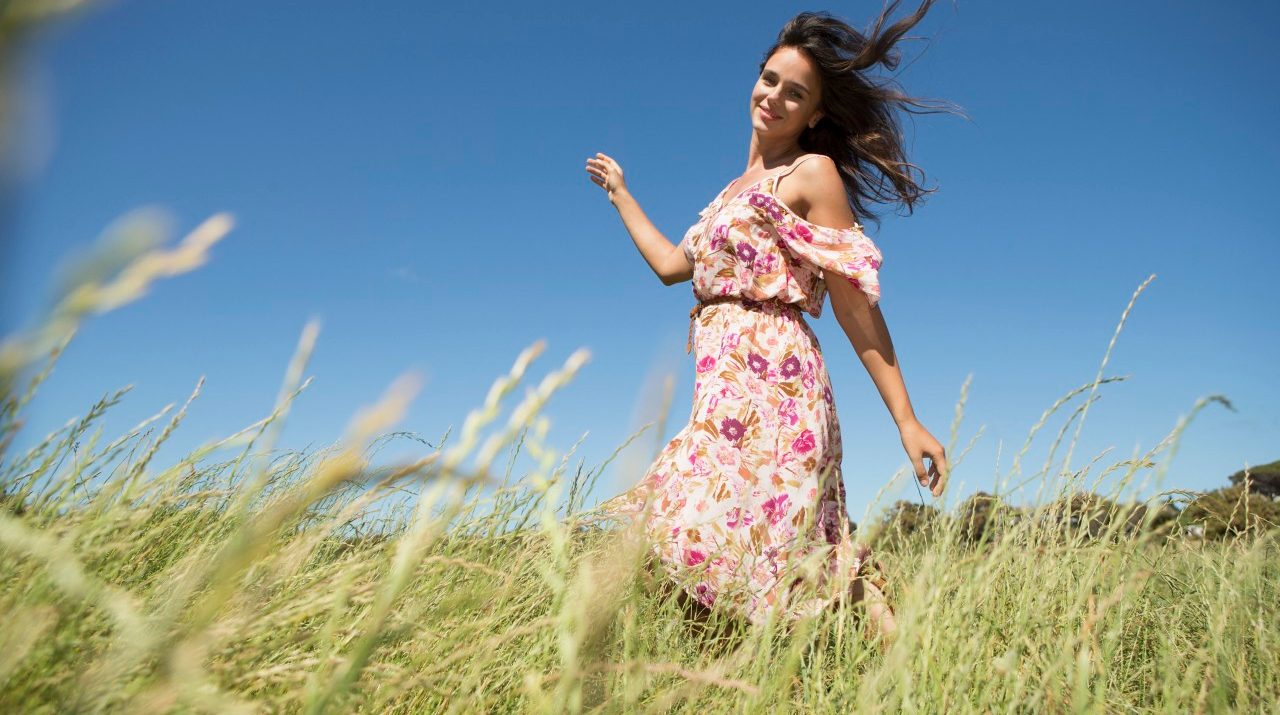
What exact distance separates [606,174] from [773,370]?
5.54 feet

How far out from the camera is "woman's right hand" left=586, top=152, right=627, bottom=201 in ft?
13.0

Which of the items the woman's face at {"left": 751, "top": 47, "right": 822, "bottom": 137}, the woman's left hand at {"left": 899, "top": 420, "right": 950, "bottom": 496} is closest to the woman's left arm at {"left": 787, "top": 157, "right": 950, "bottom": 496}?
the woman's left hand at {"left": 899, "top": 420, "right": 950, "bottom": 496}

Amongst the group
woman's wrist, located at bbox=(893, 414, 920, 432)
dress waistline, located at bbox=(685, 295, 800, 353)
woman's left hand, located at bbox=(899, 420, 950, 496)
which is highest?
dress waistline, located at bbox=(685, 295, 800, 353)

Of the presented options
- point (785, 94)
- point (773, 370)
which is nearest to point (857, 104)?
point (785, 94)

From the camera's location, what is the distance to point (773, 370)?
2.80 meters

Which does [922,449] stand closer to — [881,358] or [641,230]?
[881,358]

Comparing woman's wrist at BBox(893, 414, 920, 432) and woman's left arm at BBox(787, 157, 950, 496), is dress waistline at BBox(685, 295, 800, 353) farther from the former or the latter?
woman's wrist at BBox(893, 414, 920, 432)

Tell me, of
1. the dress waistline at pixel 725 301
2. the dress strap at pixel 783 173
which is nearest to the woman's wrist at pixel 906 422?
the dress waistline at pixel 725 301

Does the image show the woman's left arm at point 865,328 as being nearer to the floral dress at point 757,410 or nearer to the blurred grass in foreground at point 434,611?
the floral dress at point 757,410

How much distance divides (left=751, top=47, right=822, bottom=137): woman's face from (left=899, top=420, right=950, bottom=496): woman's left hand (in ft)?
4.72

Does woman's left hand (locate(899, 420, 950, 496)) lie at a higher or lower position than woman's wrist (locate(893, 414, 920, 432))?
lower

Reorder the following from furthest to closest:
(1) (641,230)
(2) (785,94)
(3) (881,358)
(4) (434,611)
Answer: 1. (1) (641,230)
2. (2) (785,94)
3. (3) (881,358)
4. (4) (434,611)

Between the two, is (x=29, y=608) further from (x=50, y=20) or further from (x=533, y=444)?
(x=50, y=20)

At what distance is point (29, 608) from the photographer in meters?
0.80
